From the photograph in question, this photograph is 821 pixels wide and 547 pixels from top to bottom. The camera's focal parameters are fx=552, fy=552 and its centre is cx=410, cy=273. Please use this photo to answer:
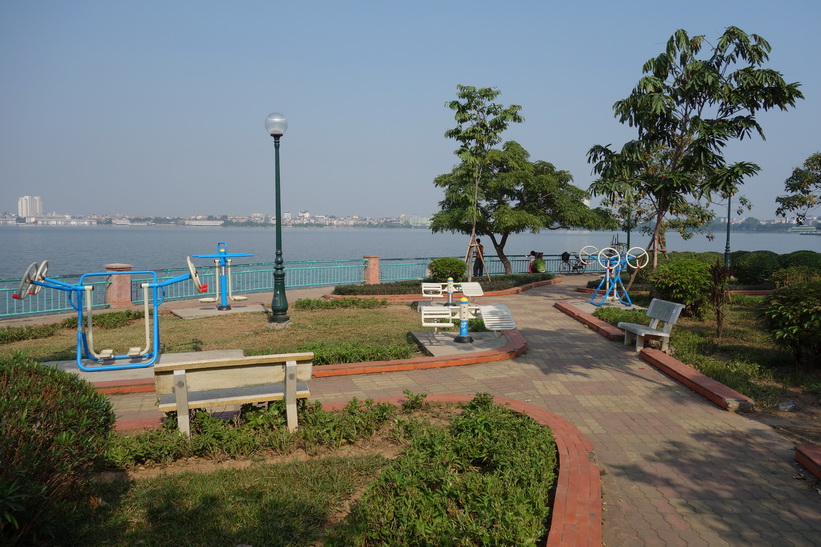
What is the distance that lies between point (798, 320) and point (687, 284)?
13.9ft

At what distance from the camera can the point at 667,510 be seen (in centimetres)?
396

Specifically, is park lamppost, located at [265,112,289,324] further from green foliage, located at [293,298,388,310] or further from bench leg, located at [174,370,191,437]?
bench leg, located at [174,370,191,437]

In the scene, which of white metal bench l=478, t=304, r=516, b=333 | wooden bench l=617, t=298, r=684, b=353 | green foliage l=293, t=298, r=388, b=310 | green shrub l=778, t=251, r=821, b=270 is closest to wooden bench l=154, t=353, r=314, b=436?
white metal bench l=478, t=304, r=516, b=333

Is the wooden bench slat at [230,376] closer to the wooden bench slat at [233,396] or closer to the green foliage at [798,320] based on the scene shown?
the wooden bench slat at [233,396]

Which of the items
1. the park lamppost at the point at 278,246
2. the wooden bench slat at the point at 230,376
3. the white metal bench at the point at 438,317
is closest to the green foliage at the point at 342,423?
the wooden bench slat at the point at 230,376

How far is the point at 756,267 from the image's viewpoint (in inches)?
782

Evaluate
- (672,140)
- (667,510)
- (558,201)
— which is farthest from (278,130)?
(558,201)

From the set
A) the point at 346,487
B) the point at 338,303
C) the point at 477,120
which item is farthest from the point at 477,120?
the point at 346,487

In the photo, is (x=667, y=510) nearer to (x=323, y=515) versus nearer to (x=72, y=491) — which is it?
(x=323, y=515)

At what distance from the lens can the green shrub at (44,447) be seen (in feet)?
9.20

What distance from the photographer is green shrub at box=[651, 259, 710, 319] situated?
1162cm

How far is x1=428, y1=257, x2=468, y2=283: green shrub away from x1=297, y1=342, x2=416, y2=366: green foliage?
370 inches

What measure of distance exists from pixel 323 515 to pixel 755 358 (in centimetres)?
735

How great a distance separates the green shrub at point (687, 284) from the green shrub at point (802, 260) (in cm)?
928
